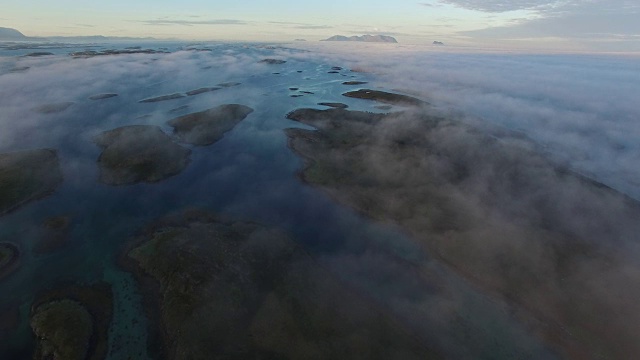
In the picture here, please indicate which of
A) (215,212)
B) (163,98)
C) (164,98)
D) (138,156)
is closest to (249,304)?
(215,212)

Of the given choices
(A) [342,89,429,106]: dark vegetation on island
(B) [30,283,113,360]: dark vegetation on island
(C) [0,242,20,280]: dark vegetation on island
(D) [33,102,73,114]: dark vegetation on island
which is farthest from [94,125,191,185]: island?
(A) [342,89,429,106]: dark vegetation on island

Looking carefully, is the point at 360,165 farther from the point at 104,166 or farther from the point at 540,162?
the point at 104,166

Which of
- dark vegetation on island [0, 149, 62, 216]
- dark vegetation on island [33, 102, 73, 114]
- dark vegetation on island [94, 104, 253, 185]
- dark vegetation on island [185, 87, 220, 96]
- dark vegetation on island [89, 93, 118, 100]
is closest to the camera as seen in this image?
dark vegetation on island [0, 149, 62, 216]

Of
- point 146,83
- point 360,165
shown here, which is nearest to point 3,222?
point 360,165

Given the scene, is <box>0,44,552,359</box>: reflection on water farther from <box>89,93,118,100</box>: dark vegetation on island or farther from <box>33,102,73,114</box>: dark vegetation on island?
<box>89,93,118,100</box>: dark vegetation on island

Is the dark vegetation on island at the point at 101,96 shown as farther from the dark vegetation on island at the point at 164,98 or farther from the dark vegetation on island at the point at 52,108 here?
the dark vegetation on island at the point at 164,98

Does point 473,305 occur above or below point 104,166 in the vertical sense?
below
